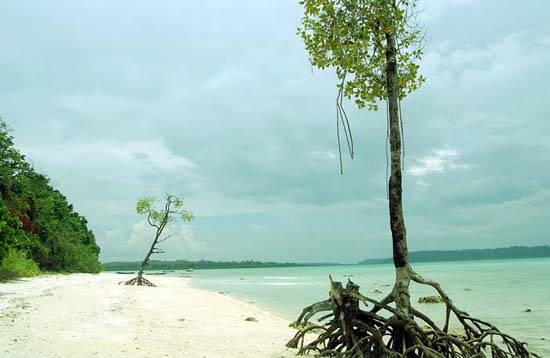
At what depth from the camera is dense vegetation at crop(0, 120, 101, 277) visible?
24.7 meters

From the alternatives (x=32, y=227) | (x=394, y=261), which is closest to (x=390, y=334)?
(x=394, y=261)

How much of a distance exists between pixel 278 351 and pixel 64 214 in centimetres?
5722

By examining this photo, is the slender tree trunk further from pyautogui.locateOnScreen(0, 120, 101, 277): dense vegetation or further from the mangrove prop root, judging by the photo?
pyautogui.locateOnScreen(0, 120, 101, 277): dense vegetation

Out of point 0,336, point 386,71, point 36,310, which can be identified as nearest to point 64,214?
point 36,310

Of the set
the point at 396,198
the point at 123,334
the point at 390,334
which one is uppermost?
the point at 396,198

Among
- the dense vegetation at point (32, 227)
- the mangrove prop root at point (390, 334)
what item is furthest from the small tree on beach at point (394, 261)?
the dense vegetation at point (32, 227)

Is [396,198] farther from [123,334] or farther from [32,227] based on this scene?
[32,227]

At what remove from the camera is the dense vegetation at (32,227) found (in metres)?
24.7

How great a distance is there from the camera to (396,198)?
26.7 ft

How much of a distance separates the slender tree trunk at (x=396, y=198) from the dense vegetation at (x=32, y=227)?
764 inches

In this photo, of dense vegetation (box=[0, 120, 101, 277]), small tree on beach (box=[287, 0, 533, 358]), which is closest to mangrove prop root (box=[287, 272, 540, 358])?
small tree on beach (box=[287, 0, 533, 358])

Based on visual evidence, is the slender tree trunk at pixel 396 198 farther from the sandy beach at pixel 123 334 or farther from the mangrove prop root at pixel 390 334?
the sandy beach at pixel 123 334

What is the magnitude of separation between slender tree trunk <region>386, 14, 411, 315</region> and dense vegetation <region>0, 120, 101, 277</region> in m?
19.4

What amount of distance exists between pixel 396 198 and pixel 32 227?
1646 inches
